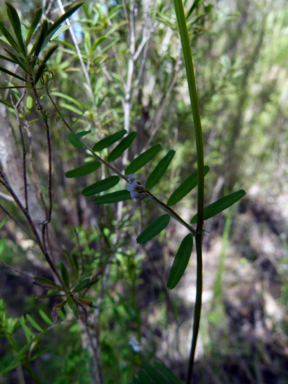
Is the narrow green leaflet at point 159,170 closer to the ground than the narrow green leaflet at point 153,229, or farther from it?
farther from it

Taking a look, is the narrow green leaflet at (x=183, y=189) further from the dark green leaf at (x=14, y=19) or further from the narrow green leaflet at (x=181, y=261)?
the dark green leaf at (x=14, y=19)

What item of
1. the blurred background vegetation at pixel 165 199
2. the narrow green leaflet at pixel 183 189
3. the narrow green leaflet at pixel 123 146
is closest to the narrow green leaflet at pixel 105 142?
Answer: the narrow green leaflet at pixel 123 146

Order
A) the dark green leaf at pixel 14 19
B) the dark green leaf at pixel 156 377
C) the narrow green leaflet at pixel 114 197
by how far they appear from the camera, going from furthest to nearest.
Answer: the dark green leaf at pixel 156 377
the narrow green leaflet at pixel 114 197
the dark green leaf at pixel 14 19

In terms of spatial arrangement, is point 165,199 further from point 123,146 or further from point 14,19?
point 14,19

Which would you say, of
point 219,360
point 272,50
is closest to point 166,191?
point 219,360

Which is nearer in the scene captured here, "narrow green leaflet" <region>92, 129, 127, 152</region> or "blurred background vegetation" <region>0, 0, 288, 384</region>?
"narrow green leaflet" <region>92, 129, 127, 152</region>

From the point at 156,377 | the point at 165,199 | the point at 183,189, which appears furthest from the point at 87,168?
the point at 165,199

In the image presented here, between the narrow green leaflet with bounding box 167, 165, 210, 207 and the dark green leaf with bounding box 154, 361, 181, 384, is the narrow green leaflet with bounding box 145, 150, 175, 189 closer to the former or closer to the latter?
the narrow green leaflet with bounding box 167, 165, 210, 207

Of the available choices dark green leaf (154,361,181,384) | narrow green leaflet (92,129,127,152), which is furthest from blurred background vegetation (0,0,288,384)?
narrow green leaflet (92,129,127,152)
